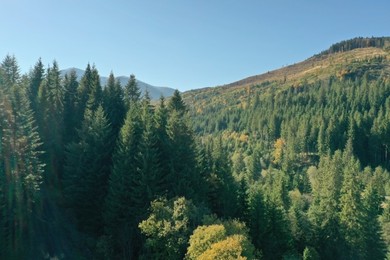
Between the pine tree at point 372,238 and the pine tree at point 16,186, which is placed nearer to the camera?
the pine tree at point 16,186

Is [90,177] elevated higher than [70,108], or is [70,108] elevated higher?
[70,108]

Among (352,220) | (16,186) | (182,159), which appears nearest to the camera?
(16,186)

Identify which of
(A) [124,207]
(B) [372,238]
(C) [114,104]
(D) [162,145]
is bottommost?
(B) [372,238]

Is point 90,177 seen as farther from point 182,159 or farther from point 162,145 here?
point 182,159

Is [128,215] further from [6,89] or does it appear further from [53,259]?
[6,89]

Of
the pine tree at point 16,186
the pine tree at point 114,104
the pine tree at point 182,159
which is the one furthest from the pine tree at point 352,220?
the pine tree at point 16,186

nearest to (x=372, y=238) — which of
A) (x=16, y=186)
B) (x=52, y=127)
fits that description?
(x=16, y=186)

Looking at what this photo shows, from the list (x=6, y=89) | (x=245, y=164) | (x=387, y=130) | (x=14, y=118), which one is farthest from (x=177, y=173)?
(x=387, y=130)

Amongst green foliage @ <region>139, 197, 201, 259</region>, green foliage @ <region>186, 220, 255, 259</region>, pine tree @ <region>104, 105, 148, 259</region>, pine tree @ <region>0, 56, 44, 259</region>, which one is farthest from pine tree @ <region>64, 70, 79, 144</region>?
green foliage @ <region>186, 220, 255, 259</region>

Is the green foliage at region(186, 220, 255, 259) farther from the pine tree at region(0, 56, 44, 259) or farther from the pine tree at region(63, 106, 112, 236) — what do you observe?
the pine tree at region(63, 106, 112, 236)

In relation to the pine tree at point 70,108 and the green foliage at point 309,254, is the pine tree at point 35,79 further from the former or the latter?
the green foliage at point 309,254

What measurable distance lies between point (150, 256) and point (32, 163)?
17236mm

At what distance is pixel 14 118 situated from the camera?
4222cm

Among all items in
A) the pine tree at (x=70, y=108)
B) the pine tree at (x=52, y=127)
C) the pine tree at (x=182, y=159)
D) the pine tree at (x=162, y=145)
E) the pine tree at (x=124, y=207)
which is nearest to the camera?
the pine tree at (x=124, y=207)
